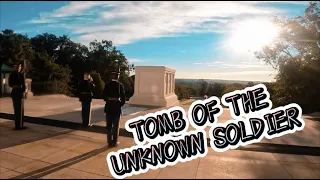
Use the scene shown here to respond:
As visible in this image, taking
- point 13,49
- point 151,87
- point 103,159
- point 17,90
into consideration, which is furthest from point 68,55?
point 103,159

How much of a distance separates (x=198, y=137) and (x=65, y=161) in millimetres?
3257

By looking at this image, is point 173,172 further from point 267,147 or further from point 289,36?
point 289,36

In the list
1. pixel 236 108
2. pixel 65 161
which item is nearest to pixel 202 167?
pixel 65 161

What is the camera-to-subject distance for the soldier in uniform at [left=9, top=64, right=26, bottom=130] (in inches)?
276

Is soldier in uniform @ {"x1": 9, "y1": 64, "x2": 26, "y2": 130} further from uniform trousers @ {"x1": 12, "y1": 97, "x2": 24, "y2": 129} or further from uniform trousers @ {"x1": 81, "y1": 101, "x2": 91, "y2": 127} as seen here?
uniform trousers @ {"x1": 81, "y1": 101, "x2": 91, "y2": 127}

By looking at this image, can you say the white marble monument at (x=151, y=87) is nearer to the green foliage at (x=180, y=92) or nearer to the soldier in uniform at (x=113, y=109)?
the soldier in uniform at (x=113, y=109)

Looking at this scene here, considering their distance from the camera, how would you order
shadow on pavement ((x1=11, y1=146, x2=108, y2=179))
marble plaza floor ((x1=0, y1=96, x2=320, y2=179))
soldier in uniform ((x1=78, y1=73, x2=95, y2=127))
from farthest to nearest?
soldier in uniform ((x1=78, y1=73, x2=95, y2=127))
marble plaza floor ((x1=0, y1=96, x2=320, y2=179))
shadow on pavement ((x1=11, y1=146, x2=108, y2=179))

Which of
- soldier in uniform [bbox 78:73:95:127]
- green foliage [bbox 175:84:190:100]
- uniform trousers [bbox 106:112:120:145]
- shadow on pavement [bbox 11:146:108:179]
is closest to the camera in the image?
shadow on pavement [bbox 11:146:108:179]

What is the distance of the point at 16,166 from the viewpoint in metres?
4.39

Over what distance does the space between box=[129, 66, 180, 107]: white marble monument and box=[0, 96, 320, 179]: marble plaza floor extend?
6.45 m

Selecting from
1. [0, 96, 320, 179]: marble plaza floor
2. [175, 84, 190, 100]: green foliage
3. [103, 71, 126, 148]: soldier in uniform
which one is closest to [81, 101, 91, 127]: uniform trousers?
[0, 96, 320, 179]: marble plaza floor

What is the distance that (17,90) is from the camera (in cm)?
705

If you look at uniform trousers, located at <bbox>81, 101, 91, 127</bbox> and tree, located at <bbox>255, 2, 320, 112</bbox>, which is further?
tree, located at <bbox>255, 2, 320, 112</bbox>

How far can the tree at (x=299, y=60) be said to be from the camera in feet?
50.6
